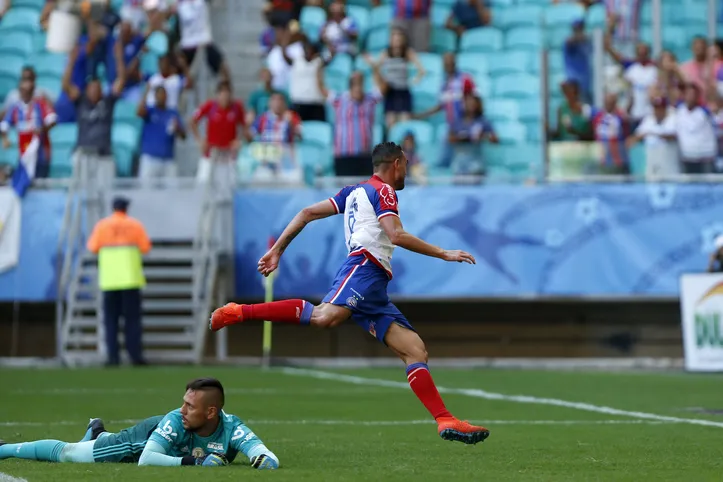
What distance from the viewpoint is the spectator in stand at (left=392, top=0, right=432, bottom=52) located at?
24.8 metres

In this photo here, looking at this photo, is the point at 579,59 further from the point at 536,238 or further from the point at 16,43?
the point at 16,43

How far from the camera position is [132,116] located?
2388cm

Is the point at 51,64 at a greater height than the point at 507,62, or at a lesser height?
greater

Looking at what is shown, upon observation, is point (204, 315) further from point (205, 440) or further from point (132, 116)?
point (205, 440)

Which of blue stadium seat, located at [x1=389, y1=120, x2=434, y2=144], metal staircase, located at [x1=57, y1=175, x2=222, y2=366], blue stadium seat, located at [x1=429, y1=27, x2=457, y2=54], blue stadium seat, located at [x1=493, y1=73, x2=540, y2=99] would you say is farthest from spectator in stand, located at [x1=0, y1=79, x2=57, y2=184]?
blue stadium seat, located at [x1=493, y1=73, x2=540, y2=99]

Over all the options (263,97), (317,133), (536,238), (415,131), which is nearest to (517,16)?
(415,131)

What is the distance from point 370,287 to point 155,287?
44.4 ft

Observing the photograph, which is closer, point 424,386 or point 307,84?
point 424,386

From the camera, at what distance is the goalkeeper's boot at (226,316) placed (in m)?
9.36

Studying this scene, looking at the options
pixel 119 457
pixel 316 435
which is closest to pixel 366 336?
pixel 316 435

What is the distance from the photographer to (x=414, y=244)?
30.3ft

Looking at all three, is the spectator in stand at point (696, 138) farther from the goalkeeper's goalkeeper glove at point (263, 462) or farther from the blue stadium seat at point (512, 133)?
the goalkeeper's goalkeeper glove at point (263, 462)

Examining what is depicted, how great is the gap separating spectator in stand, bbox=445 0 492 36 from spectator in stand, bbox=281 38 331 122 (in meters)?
2.95

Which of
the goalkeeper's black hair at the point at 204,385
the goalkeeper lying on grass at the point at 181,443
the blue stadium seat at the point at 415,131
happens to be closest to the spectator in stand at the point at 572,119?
the blue stadium seat at the point at 415,131
